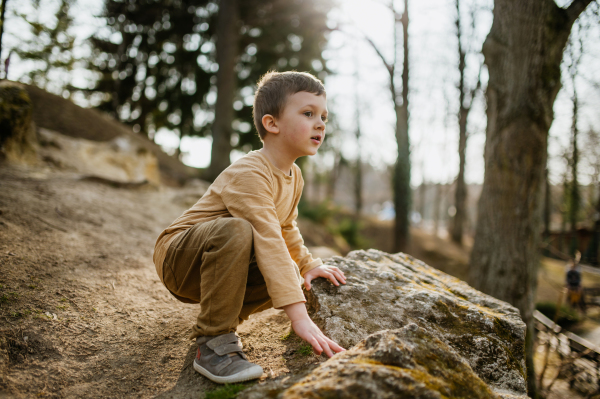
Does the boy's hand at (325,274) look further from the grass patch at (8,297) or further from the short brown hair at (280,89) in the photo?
the grass patch at (8,297)

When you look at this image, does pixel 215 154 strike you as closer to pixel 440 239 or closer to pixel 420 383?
pixel 420 383

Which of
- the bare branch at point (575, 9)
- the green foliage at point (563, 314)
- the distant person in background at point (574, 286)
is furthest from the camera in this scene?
the distant person in background at point (574, 286)

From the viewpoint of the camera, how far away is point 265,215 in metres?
1.85

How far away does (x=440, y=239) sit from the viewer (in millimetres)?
16516

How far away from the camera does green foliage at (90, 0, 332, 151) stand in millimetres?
10586

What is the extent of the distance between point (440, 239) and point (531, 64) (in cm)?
1345

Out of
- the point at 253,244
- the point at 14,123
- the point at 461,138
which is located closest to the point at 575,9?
the point at 253,244

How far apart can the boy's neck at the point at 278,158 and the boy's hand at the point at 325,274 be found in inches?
27.2

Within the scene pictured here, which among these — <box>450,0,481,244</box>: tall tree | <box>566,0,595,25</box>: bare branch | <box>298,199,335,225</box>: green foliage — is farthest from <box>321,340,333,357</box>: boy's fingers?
<box>450,0,481,244</box>: tall tree

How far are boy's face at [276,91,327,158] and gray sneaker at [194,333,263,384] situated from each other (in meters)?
1.13

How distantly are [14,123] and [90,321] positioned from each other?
4584 millimetres

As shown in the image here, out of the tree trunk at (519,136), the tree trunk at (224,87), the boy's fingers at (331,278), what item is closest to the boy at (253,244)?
the boy's fingers at (331,278)

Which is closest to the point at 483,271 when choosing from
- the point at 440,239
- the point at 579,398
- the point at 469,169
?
the point at 579,398

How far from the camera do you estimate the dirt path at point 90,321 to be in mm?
1746
